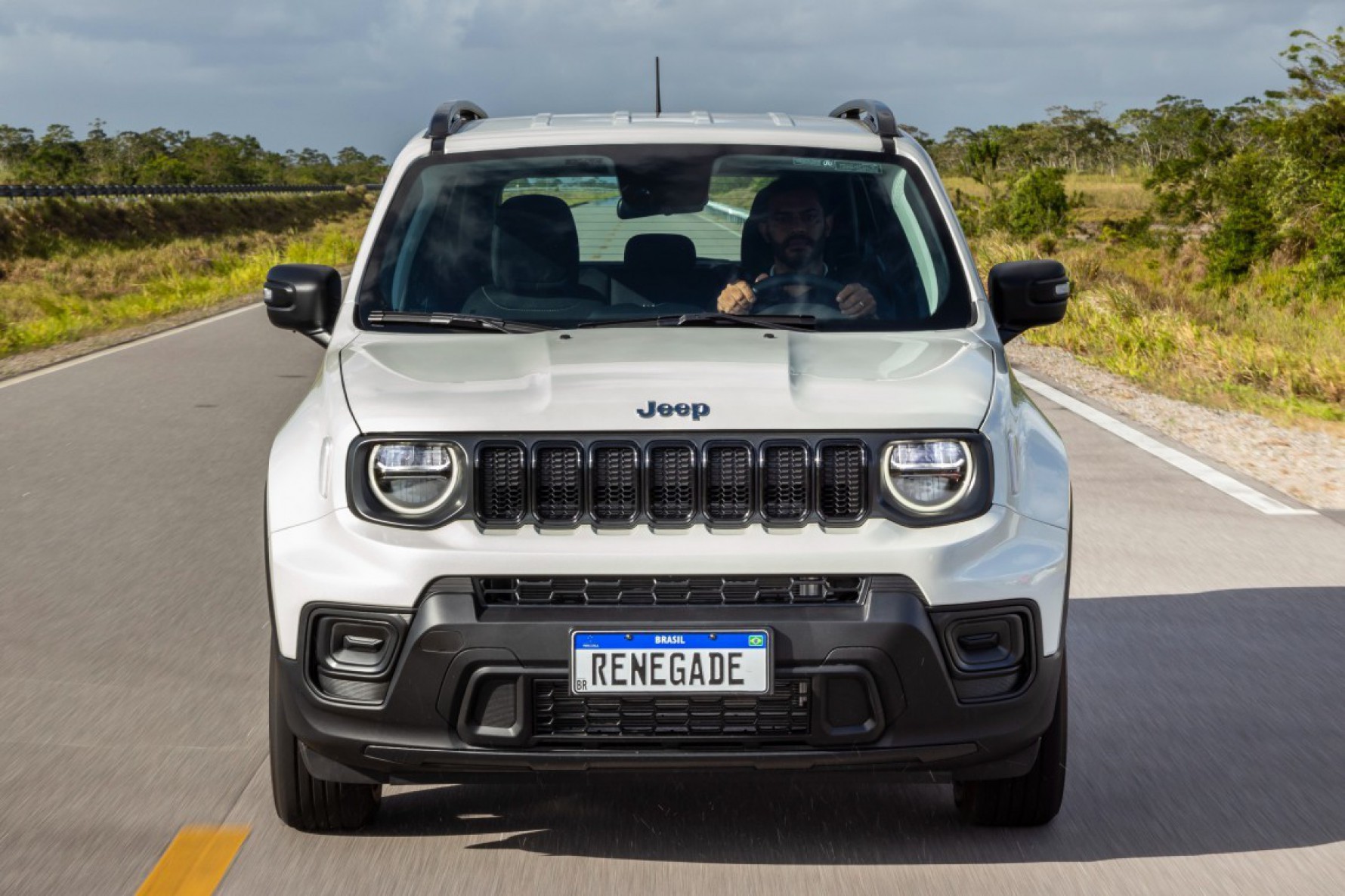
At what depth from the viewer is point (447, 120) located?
18.0 feet

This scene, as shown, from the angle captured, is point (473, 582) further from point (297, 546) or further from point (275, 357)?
point (275, 357)

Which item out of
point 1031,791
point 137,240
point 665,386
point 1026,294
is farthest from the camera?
point 137,240

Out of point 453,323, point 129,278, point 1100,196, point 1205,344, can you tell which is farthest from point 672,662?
point 1100,196

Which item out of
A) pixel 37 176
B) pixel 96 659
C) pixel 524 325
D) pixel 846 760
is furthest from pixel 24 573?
pixel 37 176

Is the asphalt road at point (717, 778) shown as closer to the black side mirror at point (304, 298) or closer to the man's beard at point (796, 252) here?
the black side mirror at point (304, 298)

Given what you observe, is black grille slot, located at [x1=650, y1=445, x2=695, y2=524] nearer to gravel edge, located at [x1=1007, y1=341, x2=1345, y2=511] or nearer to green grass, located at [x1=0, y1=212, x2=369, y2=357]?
gravel edge, located at [x1=1007, y1=341, x2=1345, y2=511]

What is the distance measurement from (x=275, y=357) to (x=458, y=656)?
45.7 ft

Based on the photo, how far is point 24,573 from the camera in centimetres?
763

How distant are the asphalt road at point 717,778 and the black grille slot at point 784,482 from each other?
63 cm

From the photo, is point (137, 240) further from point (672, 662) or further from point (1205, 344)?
point (672, 662)

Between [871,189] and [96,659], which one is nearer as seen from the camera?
Answer: [871,189]

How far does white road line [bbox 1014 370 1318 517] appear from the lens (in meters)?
9.14

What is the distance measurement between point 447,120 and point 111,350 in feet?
45.5

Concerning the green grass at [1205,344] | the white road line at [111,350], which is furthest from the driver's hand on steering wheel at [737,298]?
the white road line at [111,350]
